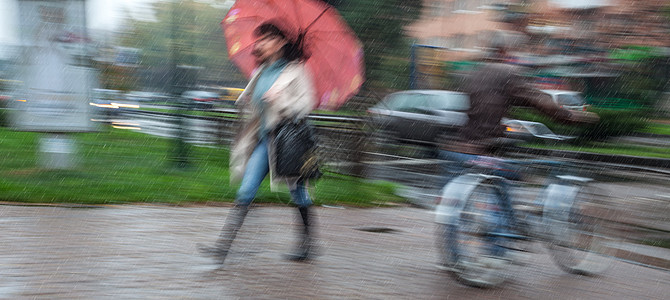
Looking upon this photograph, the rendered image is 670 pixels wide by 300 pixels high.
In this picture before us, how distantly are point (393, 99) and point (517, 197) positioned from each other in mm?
11361

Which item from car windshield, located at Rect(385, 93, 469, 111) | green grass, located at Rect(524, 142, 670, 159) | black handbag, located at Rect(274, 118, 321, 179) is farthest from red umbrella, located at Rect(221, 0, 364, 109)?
green grass, located at Rect(524, 142, 670, 159)

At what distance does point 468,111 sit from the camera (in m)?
4.62

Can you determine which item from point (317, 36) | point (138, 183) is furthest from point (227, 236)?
point (138, 183)

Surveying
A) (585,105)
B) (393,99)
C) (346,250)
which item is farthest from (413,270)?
(585,105)

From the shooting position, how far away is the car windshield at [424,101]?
14.5 metres

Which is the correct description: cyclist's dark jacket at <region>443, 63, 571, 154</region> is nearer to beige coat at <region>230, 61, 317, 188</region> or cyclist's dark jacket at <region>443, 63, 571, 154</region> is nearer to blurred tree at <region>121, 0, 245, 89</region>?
beige coat at <region>230, 61, 317, 188</region>

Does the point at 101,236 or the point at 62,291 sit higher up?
the point at 62,291

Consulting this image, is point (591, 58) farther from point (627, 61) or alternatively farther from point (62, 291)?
point (62, 291)

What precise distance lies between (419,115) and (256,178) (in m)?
10.2

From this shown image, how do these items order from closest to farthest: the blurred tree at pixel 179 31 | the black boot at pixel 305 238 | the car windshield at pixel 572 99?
the black boot at pixel 305 238
the blurred tree at pixel 179 31
the car windshield at pixel 572 99

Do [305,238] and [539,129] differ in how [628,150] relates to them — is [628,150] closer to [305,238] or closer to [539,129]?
[539,129]

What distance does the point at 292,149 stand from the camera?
16.4 ft

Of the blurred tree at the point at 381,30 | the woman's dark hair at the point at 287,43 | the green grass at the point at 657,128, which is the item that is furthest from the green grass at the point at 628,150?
the woman's dark hair at the point at 287,43

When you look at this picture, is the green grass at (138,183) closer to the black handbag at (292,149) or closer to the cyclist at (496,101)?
the black handbag at (292,149)
